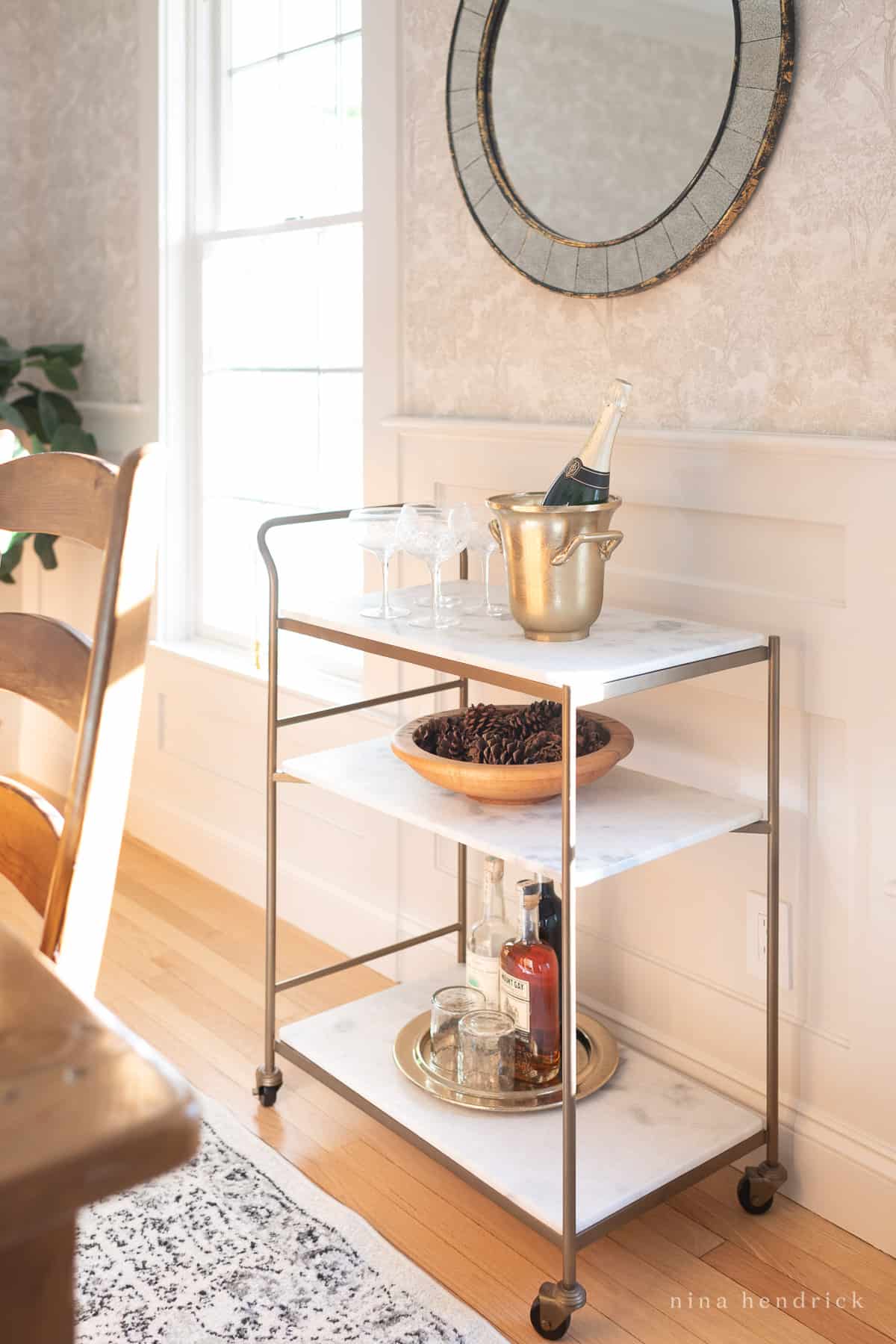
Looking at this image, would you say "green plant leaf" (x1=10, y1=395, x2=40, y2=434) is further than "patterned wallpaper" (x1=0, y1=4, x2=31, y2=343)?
No

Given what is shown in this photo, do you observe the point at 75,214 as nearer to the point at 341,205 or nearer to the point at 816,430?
the point at 341,205

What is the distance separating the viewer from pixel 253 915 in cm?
300

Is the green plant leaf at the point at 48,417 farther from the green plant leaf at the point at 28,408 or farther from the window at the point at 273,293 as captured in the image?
the window at the point at 273,293

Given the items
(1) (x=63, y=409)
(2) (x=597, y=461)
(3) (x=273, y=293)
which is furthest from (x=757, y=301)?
(1) (x=63, y=409)

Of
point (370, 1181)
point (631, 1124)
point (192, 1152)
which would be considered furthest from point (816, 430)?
point (192, 1152)

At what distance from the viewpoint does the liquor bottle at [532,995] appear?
1.88 m

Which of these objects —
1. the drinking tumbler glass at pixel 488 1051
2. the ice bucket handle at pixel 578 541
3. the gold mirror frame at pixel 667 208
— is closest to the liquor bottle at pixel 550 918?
the drinking tumbler glass at pixel 488 1051

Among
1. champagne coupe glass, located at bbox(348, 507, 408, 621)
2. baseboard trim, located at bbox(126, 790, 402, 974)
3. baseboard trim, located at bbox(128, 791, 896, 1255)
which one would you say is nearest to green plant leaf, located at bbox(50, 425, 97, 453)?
baseboard trim, located at bbox(126, 790, 402, 974)

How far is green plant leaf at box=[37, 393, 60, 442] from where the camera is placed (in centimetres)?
Result: 348

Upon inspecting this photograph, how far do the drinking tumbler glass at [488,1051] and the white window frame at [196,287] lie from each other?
3.41ft

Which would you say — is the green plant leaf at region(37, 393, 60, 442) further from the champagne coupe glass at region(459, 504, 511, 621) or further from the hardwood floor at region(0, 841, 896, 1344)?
the champagne coupe glass at region(459, 504, 511, 621)

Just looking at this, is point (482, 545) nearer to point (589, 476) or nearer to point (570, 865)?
point (589, 476)

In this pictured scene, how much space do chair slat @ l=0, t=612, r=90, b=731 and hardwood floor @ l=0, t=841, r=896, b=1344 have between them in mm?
1107

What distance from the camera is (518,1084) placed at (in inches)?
74.8
